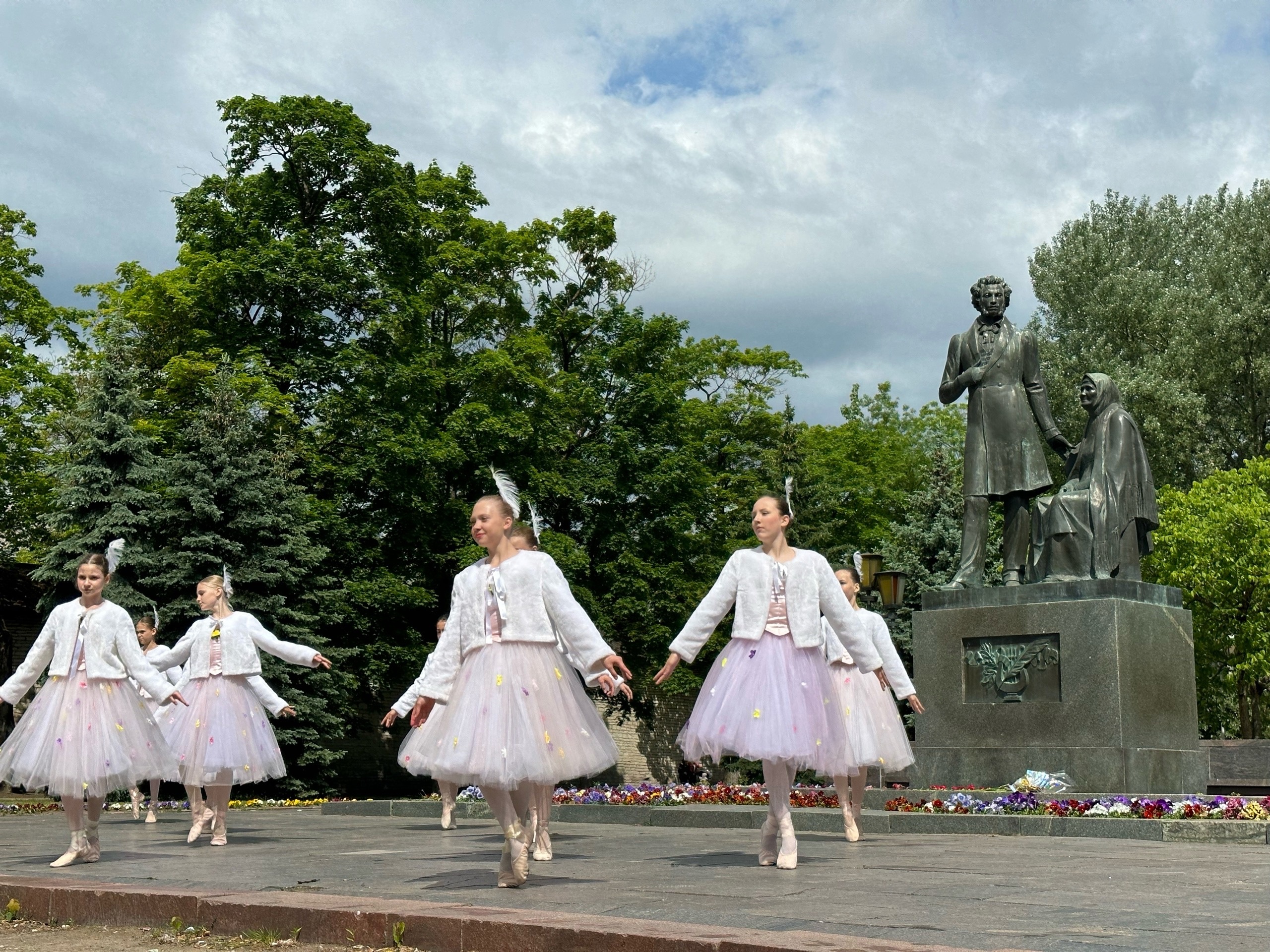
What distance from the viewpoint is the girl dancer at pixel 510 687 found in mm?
7344

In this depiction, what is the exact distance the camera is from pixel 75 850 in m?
9.97

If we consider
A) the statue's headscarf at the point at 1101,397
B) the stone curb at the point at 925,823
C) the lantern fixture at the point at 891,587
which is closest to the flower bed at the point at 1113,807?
the stone curb at the point at 925,823

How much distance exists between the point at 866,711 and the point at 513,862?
481 centimetres

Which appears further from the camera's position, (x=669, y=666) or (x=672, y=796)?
(x=672, y=796)

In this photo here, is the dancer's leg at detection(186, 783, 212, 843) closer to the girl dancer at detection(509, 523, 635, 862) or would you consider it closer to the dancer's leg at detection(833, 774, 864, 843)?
the girl dancer at detection(509, 523, 635, 862)

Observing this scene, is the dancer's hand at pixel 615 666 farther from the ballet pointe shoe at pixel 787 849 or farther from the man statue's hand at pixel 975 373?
the man statue's hand at pixel 975 373

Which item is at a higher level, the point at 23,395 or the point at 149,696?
the point at 23,395

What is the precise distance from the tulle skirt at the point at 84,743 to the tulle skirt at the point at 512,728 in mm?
3115

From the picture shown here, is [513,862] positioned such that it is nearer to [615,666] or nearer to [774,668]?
[615,666]

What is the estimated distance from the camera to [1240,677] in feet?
117

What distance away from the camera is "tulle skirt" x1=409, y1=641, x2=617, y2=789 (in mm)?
7289

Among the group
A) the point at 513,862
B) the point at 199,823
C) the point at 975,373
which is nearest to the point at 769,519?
the point at 513,862

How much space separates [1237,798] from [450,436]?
23.1m

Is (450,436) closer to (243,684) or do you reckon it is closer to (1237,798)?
(243,684)
